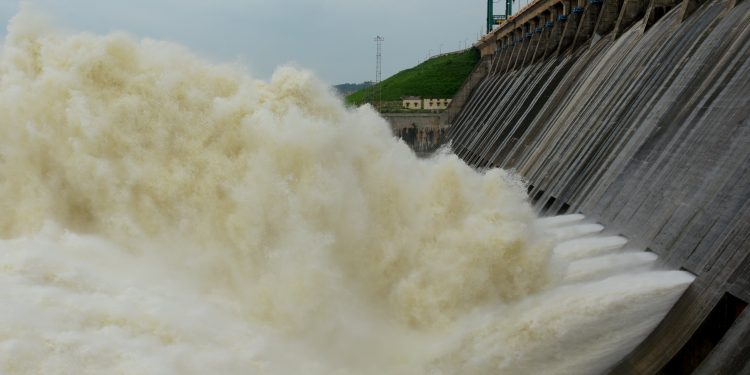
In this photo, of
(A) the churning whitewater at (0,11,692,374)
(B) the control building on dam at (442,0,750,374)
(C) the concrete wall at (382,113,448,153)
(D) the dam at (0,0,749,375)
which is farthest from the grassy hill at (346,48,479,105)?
(A) the churning whitewater at (0,11,692,374)

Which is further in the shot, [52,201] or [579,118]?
[579,118]

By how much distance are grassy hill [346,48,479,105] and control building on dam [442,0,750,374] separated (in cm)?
3065

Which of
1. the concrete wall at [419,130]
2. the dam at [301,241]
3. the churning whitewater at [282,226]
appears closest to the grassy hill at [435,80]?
the concrete wall at [419,130]

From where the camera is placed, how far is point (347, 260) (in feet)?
36.2

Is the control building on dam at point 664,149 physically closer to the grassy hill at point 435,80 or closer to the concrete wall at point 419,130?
the concrete wall at point 419,130

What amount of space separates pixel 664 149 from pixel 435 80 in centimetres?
5265

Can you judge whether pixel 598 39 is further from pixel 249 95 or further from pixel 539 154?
pixel 249 95

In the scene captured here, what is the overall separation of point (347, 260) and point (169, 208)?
3.26 meters

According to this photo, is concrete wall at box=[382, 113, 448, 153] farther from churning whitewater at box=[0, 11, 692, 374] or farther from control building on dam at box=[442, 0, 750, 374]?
churning whitewater at box=[0, 11, 692, 374]

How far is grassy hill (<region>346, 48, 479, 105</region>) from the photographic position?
210 ft

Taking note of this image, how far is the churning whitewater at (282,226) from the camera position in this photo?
388 inches

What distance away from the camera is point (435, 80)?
66438 mm

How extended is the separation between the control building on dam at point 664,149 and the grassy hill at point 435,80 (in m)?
30.7

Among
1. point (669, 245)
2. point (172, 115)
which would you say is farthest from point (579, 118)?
point (172, 115)
